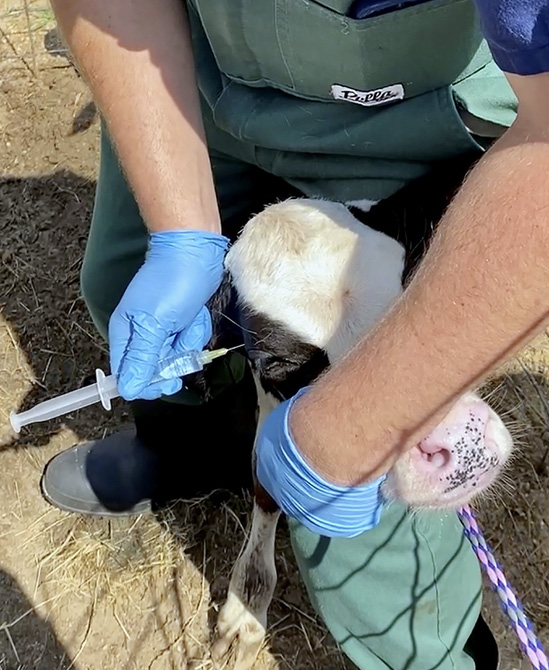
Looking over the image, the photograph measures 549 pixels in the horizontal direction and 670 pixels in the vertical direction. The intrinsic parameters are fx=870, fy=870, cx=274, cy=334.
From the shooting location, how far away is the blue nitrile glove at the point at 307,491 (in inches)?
45.9

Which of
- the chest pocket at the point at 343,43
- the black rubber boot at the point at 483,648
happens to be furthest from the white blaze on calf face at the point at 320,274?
the black rubber boot at the point at 483,648

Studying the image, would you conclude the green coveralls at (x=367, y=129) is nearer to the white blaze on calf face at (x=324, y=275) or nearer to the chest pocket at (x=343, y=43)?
the chest pocket at (x=343, y=43)

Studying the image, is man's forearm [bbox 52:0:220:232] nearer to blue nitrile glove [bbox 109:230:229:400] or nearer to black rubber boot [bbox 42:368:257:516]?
blue nitrile glove [bbox 109:230:229:400]

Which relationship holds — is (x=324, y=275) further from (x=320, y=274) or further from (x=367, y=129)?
(x=367, y=129)

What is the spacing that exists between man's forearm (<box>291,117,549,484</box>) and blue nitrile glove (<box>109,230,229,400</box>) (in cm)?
43

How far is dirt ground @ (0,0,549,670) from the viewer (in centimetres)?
201

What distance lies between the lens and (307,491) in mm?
1189

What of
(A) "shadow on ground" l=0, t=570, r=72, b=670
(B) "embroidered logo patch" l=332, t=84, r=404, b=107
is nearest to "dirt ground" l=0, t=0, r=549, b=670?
(A) "shadow on ground" l=0, t=570, r=72, b=670

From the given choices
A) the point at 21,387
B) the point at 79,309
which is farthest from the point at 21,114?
the point at 21,387

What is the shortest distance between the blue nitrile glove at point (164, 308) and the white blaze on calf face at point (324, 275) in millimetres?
106

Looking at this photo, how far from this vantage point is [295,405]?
1.17 meters

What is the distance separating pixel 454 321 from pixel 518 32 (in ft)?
0.98

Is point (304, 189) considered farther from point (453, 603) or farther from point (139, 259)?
point (453, 603)

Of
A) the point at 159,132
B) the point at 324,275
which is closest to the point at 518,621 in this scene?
the point at 324,275
